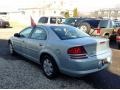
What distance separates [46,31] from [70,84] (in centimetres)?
168

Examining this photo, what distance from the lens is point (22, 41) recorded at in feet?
24.1

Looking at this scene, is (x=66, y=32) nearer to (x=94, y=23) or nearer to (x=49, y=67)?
(x=49, y=67)

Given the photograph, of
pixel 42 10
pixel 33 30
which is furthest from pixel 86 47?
pixel 42 10

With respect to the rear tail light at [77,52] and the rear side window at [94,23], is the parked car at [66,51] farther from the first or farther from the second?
the rear side window at [94,23]

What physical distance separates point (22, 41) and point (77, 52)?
2.76m

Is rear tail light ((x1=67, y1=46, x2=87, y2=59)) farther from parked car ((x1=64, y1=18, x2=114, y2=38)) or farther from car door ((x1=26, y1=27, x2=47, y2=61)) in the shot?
parked car ((x1=64, y1=18, x2=114, y2=38))

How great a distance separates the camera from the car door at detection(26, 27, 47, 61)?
6.21 m

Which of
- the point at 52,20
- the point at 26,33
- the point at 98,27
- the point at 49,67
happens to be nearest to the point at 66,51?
the point at 49,67

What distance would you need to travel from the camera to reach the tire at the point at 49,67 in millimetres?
5687

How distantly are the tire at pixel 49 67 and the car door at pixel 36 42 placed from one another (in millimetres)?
351

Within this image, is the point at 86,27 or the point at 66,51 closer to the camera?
the point at 66,51

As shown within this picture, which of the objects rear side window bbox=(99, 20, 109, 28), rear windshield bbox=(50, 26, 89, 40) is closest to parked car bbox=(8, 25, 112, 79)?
rear windshield bbox=(50, 26, 89, 40)

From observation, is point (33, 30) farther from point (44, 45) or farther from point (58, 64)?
point (58, 64)

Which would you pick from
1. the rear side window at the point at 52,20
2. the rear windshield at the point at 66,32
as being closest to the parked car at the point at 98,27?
the rear side window at the point at 52,20
